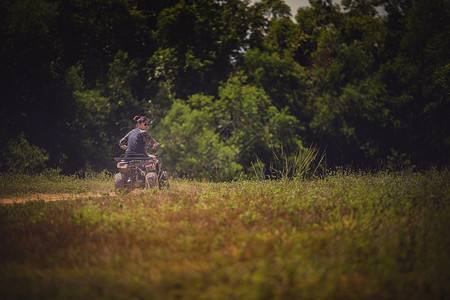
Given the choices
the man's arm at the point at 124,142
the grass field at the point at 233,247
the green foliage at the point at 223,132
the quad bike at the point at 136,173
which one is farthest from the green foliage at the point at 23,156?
the grass field at the point at 233,247

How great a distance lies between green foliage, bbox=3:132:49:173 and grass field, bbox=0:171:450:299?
7.00 metres

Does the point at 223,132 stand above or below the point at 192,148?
above

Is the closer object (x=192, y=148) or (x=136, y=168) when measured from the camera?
(x=136, y=168)

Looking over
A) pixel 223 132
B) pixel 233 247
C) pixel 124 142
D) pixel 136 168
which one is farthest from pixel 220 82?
pixel 233 247

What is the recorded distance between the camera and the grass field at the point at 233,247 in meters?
4.11

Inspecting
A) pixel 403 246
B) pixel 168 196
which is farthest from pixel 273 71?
pixel 403 246

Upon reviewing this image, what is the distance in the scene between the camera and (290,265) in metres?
4.31

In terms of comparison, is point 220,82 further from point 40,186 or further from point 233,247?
point 233,247

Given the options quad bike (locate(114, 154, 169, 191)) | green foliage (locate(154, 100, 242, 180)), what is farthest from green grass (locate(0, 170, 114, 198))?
green foliage (locate(154, 100, 242, 180))

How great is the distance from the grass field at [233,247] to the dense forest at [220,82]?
427 centimetres

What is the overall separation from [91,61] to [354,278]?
16.1 meters

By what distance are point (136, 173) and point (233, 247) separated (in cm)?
595

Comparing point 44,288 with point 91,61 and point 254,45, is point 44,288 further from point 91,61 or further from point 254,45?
point 254,45

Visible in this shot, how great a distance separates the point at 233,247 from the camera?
5062 millimetres
